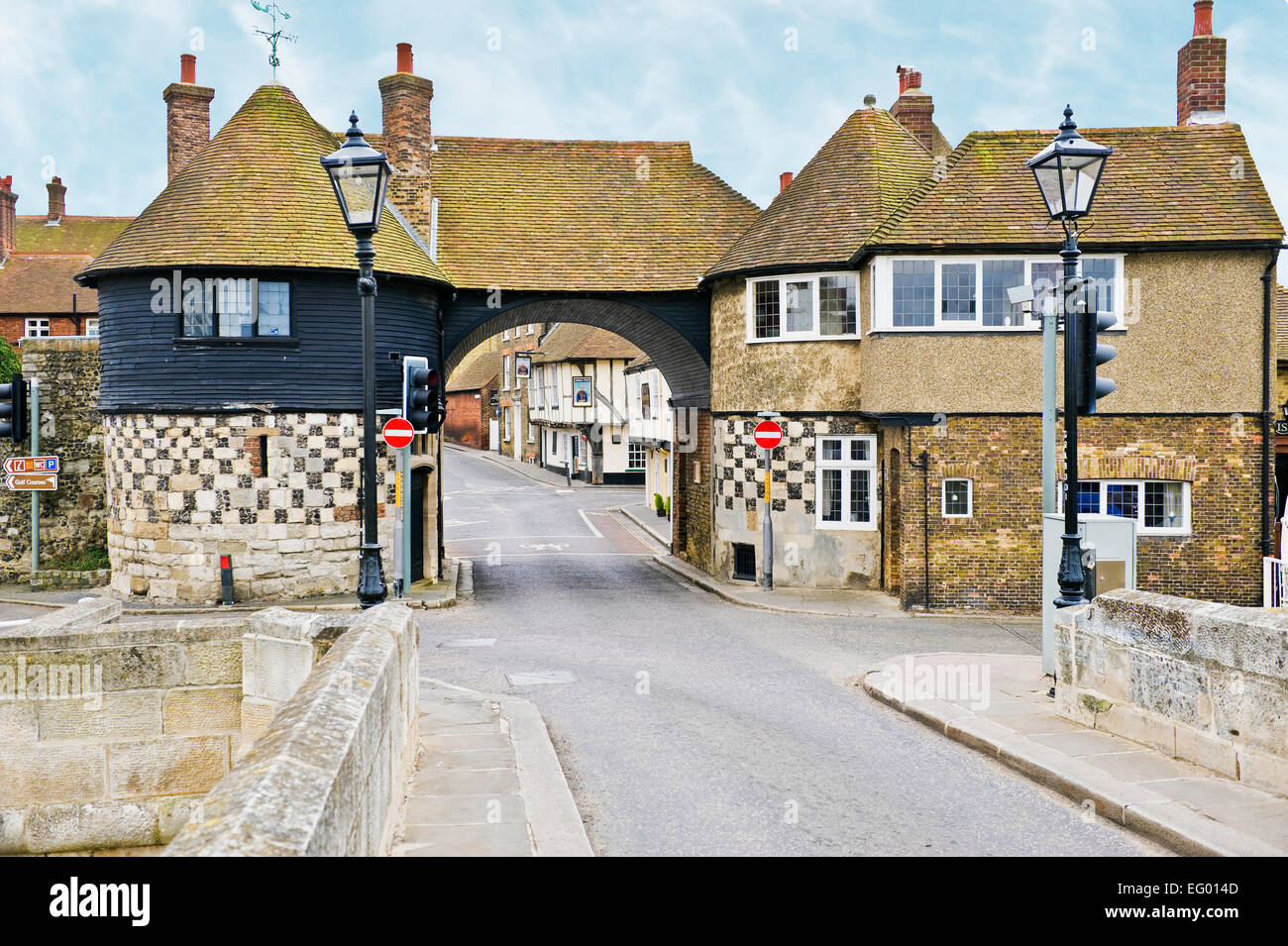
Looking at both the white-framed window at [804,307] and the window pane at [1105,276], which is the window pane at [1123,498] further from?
the white-framed window at [804,307]

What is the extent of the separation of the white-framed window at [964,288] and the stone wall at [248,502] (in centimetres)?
1016

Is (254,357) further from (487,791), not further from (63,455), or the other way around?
(487,791)

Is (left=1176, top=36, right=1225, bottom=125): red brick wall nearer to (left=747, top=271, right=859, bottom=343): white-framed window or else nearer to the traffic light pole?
(left=747, top=271, right=859, bottom=343): white-framed window

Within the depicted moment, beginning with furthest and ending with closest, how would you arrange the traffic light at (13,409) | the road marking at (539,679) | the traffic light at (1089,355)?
the road marking at (539,679)
the traffic light at (13,409)
the traffic light at (1089,355)

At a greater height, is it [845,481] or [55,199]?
[55,199]

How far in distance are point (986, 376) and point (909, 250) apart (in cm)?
259

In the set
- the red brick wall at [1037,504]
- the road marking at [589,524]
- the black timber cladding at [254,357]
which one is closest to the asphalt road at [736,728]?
the red brick wall at [1037,504]

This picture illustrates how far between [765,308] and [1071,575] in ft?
41.2

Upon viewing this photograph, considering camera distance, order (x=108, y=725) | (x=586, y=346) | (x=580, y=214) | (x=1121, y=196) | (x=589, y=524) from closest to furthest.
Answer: (x=108, y=725), (x=1121, y=196), (x=580, y=214), (x=589, y=524), (x=586, y=346)

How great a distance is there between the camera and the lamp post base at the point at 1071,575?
35.7ft

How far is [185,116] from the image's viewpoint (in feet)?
83.8

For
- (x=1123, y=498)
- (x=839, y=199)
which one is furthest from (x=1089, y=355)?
(x=839, y=199)
